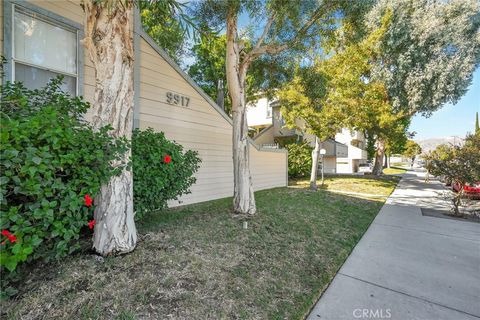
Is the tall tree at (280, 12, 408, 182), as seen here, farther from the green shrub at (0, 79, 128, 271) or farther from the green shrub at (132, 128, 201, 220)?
the green shrub at (0, 79, 128, 271)

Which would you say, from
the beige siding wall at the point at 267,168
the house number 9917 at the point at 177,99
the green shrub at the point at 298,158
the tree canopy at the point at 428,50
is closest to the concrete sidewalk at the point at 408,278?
the beige siding wall at the point at 267,168

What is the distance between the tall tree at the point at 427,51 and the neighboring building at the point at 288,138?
4.21 metres

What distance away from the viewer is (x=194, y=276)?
261 cm

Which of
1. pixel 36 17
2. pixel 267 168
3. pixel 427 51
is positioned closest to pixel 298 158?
pixel 267 168

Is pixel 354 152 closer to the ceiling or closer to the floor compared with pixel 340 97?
closer to the floor

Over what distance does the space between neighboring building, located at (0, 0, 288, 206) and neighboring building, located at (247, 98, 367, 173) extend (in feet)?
22.7

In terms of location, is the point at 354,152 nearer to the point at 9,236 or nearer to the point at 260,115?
the point at 260,115

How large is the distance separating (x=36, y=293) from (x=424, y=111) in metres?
18.7

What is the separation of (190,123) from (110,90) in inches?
151

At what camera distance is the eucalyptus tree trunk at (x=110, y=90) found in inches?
101

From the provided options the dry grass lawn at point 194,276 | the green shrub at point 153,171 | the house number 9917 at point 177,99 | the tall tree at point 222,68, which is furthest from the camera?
the tall tree at point 222,68

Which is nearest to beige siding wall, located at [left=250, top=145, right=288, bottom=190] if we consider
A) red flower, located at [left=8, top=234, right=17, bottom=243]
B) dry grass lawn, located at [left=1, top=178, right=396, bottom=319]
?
dry grass lawn, located at [left=1, top=178, right=396, bottom=319]

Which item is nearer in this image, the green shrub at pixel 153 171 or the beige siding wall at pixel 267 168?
the green shrub at pixel 153 171

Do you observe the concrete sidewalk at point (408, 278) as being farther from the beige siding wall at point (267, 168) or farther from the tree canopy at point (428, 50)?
the tree canopy at point (428, 50)
